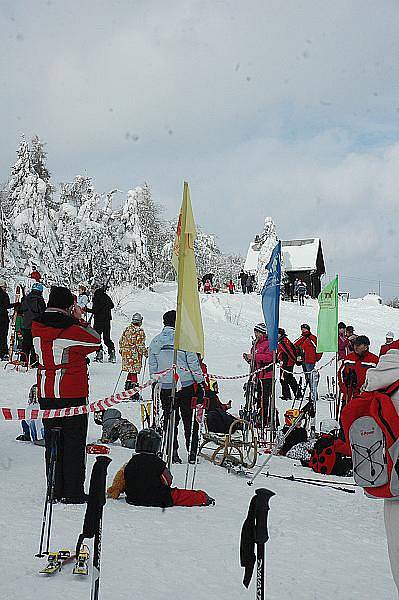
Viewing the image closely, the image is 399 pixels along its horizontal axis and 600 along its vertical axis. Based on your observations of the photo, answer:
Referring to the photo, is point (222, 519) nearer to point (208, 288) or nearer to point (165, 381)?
point (165, 381)

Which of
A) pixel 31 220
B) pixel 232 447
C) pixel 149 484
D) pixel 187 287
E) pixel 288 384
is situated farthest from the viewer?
pixel 31 220

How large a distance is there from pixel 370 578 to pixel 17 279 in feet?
113

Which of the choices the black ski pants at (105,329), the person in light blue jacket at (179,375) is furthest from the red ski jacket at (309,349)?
the person in light blue jacket at (179,375)

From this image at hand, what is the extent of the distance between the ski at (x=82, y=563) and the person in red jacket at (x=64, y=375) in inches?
51.3

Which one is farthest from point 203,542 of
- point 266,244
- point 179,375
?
point 266,244

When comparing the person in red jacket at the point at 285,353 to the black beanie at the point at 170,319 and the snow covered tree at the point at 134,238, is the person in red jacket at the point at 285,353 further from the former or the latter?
the snow covered tree at the point at 134,238

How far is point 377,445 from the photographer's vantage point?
2.86 meters

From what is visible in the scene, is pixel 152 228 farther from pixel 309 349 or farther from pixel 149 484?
pixel 149 484

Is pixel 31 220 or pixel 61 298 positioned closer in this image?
pixel 61 298

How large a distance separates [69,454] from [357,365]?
18.2ft

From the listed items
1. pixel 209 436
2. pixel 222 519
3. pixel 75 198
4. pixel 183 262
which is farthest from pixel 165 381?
pixel 75 198

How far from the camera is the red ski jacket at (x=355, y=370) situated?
9.74 meters

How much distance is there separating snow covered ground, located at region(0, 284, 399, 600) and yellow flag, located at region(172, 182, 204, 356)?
62.3 inches

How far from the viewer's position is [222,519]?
5.75m
